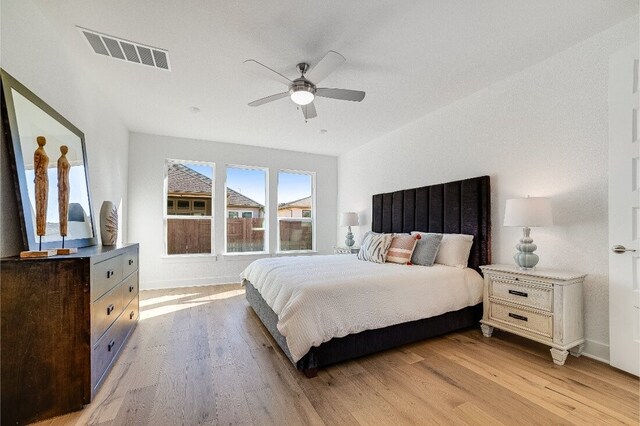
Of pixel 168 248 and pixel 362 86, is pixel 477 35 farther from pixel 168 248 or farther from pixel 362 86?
pixel 168 248

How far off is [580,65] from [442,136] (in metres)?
1.40

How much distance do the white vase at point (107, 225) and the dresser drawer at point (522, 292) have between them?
3.62 meters

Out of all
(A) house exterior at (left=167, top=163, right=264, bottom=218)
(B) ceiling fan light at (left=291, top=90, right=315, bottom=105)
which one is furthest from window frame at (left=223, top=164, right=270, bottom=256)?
(B) ceiling fan light at (left=291, top=90, right=315, bottom=105)

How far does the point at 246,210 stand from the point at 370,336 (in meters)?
3.70

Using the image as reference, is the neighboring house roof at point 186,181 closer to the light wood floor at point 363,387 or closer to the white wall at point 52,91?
the white wall at point 52,91

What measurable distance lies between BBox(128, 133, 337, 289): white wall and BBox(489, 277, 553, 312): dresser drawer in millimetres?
3812

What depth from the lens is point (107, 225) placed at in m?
2.52

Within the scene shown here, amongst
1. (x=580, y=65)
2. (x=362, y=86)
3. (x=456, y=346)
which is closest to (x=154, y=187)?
(x=362, y=86)

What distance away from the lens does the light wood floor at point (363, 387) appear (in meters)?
1.55

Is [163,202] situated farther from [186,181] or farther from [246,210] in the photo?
[246,210]

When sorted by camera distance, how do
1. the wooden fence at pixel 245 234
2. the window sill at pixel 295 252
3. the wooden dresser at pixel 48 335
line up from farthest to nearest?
1. the window sill at pixel 295 252
2. the wooden fence at pixel 245 234
3. the wooden dresser at pixel 48 335

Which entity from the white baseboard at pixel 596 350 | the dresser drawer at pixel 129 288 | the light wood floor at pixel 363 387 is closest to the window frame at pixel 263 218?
the dresser drawer at pixel 129 288

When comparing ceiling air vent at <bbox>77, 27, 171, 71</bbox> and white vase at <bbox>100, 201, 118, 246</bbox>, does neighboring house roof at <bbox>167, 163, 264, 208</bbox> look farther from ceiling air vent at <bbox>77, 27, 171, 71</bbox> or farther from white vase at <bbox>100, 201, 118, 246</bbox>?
ceiling air vent at <bbox>77, 27, 171, 71</bbox>

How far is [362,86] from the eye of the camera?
9.73ft
